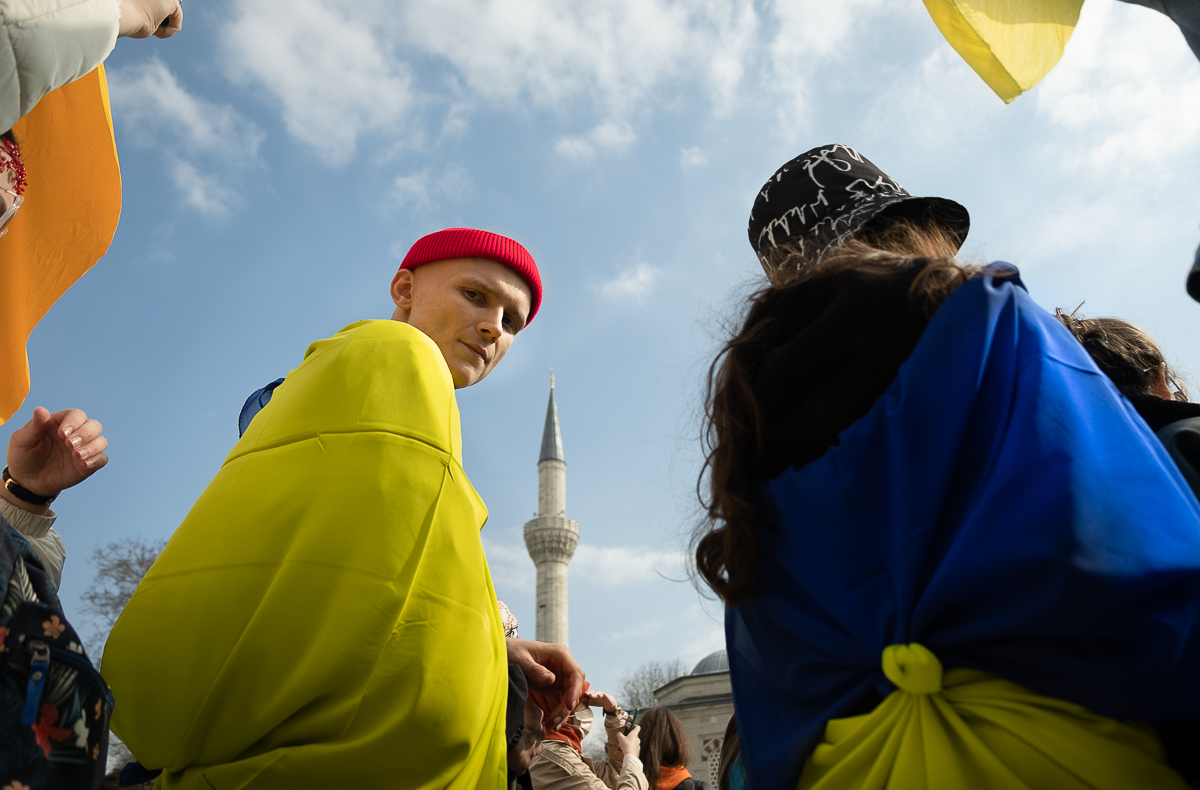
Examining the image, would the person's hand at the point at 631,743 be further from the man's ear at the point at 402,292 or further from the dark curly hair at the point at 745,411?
the dark curly hair at the point at 745,411

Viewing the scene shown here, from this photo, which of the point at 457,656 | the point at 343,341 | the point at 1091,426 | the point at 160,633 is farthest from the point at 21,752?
the point at 1091,426

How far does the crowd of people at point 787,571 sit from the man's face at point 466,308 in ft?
2.24

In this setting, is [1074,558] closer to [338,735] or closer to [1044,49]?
[338,735]

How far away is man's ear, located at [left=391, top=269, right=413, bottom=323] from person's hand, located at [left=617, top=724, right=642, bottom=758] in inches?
120

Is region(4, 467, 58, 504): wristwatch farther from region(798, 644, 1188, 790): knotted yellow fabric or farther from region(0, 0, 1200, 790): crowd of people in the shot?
region(798, 644, 1188, 790): knotted yellow fabric

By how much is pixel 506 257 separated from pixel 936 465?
174cm

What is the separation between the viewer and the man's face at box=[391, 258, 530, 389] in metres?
2.40

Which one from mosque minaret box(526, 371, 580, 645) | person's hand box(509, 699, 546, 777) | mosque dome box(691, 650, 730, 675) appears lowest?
person's hand box(509, 699, 546, 777)

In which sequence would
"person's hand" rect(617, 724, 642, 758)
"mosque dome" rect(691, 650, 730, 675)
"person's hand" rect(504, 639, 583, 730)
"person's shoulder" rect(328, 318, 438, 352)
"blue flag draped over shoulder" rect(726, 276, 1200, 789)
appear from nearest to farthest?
1. "blue flag draped over shoulder" rect(726, 276, 1200, 789)
2. "person's shoulder" rect(328, 318, 438, 352)
3. "person's hand" rect(504, 639, 583, 730)
4. "person's hand" rect(617, 724, 642, 758)
5. "mosque dome" rect(691, 650, 730, 675)

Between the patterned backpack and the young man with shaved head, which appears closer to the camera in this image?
the patterned backpack

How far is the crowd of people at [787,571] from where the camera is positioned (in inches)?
38.1

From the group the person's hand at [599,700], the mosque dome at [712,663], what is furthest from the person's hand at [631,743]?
the mosque dome at [712,663]

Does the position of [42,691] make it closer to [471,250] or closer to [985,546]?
[985,546]

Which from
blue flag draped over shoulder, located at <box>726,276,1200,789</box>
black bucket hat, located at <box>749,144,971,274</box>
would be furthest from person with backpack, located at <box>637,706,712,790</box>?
blue flag draped over shoulder, located at <box>726,276,1200,789</box>
